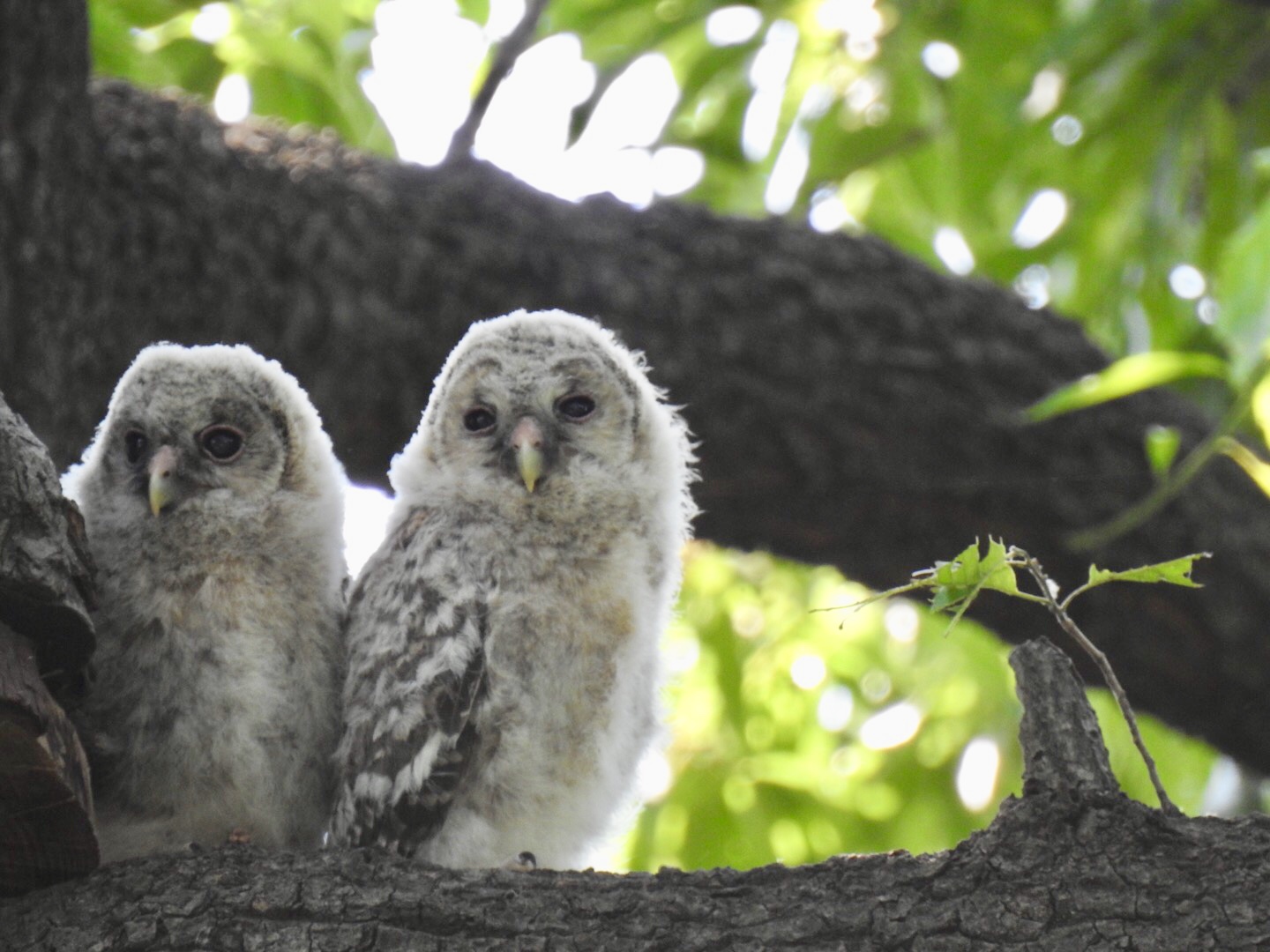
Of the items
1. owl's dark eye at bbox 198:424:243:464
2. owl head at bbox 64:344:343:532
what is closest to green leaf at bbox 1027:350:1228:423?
owl head at bbox 64:344:343:532

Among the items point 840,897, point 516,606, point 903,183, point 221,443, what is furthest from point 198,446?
point 903,183

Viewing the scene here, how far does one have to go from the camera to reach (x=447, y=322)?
345 centimetres

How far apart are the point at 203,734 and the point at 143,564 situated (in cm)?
27

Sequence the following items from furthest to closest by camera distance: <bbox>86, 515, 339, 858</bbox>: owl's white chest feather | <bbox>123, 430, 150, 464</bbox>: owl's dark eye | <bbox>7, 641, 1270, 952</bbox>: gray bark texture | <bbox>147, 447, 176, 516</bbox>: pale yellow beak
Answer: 1. <bbox>123, 430, 150, 464</bbox>: owl's dark eye
2. <bbox>147, 447, 176, 516</bbox>: pale yellow beak
3. <bbox>86, 515, 339, 858</bbox>: owl's white chest feather
4. <bbox>7, 641, 1270, 952</bbox>: gray bark texture

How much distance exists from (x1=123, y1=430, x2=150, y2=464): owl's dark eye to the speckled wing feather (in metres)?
0.37


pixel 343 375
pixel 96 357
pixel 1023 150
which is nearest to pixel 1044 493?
pixel 1023 150

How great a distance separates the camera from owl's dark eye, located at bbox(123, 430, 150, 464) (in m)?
2.18

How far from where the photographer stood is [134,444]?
2195 millimetres

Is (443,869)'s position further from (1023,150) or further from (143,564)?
(1023,150)

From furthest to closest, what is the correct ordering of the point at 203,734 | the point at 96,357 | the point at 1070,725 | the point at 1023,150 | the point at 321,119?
the point at 1023,150, the point at 321,119, the point at 96,357, the point at 203,734, the point at 1070,725

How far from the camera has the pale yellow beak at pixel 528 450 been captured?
229cm

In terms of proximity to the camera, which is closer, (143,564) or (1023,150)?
(143,564)

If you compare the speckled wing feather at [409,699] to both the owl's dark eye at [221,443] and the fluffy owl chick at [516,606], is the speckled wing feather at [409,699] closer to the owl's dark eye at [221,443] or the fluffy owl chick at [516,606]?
the fluffy owl chick at [516,606]

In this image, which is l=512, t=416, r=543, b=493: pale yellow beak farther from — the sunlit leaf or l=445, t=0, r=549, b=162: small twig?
l=445, t=0, r=549, b=162: small twig
